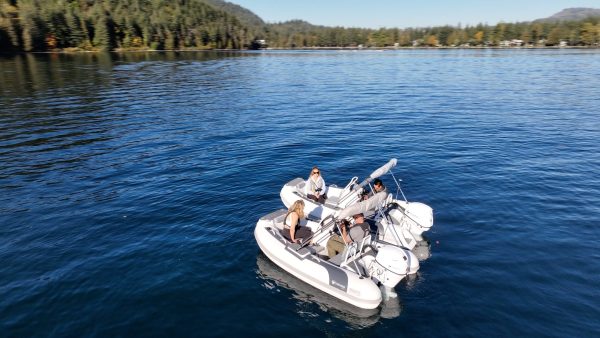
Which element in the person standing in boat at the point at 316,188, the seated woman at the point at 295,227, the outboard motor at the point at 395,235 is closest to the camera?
the seated woman at the point at 295,227

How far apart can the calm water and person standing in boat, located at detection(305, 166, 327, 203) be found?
2.20 meters

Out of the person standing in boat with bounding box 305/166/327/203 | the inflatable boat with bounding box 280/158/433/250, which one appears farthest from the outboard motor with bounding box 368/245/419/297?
the person standing in boat with bounding box 305/166/327/203

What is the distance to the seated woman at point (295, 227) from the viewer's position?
13.4 meters

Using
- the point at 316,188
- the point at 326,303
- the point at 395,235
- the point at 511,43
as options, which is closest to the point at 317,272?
the point at 326,303

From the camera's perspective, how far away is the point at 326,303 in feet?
37.9

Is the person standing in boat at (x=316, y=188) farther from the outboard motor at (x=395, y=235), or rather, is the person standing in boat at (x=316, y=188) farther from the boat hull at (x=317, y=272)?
the outboard motor at (x=395, y=235)

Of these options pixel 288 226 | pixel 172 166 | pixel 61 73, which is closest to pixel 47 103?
pixel 172 166

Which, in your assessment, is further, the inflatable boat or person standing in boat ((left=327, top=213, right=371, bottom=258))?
the inflatable boat

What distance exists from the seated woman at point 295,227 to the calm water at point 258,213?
140cm

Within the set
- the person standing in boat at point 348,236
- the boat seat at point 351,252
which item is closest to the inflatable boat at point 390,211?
the person standing in boat at point 348,236

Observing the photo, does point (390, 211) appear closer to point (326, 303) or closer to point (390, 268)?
point (390, 268)

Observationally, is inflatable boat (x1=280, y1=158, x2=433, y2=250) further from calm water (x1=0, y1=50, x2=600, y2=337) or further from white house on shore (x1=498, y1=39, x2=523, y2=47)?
white house on shore (x1=498, y1=39, x2=523, y2=47)

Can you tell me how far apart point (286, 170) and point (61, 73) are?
62315 millimetres

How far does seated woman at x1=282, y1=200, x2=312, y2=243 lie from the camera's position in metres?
13.4
